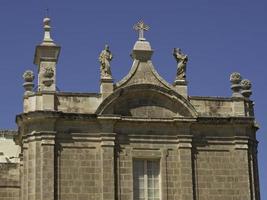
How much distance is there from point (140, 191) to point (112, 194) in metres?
1.37

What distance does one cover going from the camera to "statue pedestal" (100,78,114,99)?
31688 millimetres

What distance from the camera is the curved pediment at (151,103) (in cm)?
3192

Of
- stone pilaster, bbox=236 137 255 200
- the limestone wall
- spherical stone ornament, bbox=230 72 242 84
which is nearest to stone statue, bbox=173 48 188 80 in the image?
spherical stone ornament, bbox=230 72 242 84

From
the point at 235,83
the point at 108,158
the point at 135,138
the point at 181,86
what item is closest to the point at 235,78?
the point at 235,83

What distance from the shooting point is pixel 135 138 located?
31.6 metres

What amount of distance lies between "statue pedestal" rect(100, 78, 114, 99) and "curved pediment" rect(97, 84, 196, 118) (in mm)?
440

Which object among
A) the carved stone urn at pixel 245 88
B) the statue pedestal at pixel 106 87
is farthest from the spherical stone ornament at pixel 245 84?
the statue pedestal at pixel 106 87

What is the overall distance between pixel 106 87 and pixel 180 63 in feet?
11.7

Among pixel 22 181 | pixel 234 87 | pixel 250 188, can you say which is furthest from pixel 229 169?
pixel 22 181

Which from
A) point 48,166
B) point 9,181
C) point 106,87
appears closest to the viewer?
point 48,166

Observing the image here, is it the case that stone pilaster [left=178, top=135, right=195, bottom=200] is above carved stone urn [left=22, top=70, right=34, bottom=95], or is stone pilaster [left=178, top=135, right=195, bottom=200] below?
below

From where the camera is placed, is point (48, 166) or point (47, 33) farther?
point (47, 33)

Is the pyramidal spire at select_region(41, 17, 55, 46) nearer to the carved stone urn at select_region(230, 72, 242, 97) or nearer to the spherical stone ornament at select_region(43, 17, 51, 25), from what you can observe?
the spherical stone ornament at select_region(43, 17, 51, 25)

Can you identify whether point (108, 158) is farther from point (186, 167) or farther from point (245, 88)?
point (245, 88)
